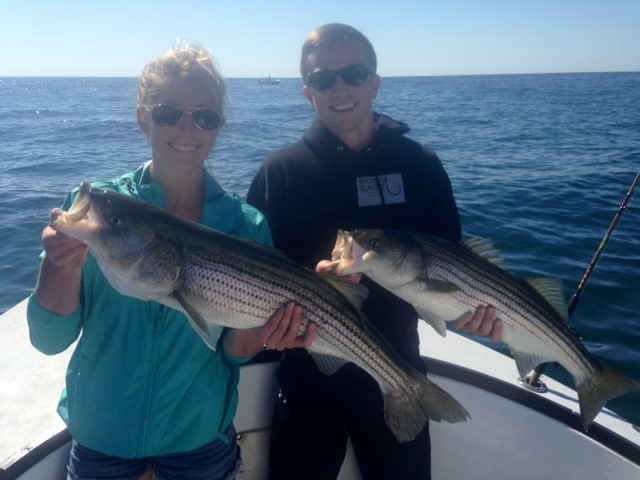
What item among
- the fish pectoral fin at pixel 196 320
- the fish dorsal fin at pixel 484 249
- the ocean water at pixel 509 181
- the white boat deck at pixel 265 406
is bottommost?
the ocean water at pixel 509 181

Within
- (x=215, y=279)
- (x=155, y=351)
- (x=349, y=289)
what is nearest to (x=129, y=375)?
(x=155, y=351)

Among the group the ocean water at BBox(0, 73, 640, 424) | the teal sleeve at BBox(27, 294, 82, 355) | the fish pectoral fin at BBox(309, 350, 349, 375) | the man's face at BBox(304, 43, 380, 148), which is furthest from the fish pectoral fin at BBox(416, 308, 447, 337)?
the teal sleeve at BBox(27, 294, 82, 355)

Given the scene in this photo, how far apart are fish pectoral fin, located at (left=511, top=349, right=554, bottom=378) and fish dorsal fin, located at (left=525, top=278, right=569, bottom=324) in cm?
33

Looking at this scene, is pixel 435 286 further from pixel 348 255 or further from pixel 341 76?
pixel 341 76

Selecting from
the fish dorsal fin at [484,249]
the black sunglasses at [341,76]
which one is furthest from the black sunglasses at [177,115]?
the fish dorsal fin at [484,249]

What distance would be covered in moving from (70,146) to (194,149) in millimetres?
22410

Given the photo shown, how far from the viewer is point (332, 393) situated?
3494 millimetres

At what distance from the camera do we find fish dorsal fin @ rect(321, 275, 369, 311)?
3.01 metres

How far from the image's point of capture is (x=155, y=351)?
281 cm

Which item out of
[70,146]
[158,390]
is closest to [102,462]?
[158,390]

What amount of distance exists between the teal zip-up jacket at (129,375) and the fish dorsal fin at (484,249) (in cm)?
194

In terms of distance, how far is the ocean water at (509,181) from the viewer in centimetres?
844

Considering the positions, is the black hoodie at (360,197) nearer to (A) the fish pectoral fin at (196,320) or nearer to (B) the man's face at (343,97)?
(B) the man's face at (343,97)

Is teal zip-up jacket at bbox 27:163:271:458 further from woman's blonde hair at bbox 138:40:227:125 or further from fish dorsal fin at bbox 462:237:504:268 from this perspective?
fish dorsal fin at bbox 462:237:504:268
